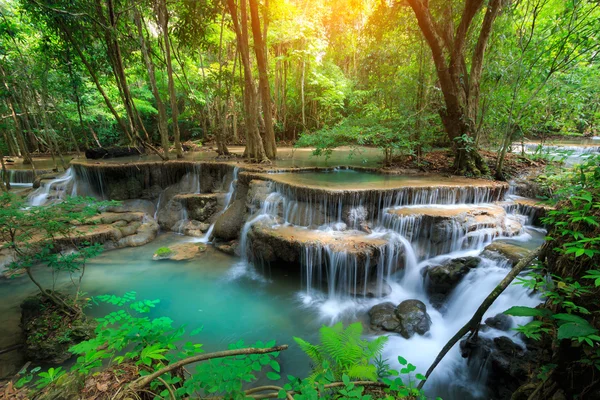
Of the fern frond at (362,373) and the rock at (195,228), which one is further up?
the fern frond at (362,373)

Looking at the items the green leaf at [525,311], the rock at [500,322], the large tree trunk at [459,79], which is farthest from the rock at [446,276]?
the large tree trunk at [459,79]

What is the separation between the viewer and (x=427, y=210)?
6.71 m

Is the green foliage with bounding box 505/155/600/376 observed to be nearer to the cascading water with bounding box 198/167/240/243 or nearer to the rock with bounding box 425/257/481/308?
the rock with bounding box 425/257/481/308

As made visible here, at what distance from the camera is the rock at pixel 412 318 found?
480cm

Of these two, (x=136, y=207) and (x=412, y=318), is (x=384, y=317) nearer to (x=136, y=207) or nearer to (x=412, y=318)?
(x=412, y=318)

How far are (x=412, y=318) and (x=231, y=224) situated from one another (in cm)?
550

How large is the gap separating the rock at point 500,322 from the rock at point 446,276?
1101 millimetres

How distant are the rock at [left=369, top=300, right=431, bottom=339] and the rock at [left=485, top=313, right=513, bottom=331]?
3.25 ft

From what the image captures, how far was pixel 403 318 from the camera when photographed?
4957 mm

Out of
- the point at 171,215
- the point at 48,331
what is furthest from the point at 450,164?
the point at 48,331

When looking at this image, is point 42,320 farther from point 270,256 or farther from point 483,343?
point 483,343

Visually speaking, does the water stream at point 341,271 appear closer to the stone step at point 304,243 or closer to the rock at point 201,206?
the stone step at point 304,243

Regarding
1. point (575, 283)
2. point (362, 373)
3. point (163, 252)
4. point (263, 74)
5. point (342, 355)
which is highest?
point (263, 74)

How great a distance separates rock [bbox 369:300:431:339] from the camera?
4816 millimetres
